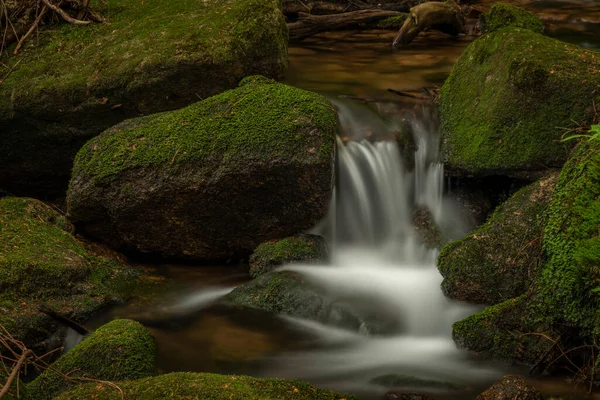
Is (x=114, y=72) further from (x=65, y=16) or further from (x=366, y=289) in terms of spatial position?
(x=366, y=289)

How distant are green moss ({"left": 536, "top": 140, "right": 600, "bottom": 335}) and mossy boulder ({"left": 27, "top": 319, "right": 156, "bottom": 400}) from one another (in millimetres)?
2585

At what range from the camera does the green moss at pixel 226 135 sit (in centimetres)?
623

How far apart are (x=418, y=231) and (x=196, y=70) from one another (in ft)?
9.36

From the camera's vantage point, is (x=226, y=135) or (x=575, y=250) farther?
(x=226, y=135)

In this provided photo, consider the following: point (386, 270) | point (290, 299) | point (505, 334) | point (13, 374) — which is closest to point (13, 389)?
point (13, 374)

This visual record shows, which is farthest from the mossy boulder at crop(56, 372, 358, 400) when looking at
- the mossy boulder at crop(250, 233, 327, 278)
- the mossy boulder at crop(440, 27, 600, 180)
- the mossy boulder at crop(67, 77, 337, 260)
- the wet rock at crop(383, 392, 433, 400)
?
the mossy boulder at crop(440, 27, 600, 180)

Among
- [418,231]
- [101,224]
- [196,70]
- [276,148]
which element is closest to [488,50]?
[418,231]

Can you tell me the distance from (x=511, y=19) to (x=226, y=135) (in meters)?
5.48

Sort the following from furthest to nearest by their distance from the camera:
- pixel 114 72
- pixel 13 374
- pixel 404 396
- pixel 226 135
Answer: pixel 114 72
pixel 226 135
pixel 404 396
pixel 13 374

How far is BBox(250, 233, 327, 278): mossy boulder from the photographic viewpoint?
620 cm

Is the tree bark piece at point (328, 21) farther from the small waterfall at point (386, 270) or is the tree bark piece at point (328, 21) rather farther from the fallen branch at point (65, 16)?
the small waterfall at point (386, 270)

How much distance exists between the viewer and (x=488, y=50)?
6.98 metres

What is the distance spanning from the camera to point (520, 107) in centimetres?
627

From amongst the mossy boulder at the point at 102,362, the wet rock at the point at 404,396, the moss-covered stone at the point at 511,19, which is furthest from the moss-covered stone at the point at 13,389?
the moss-covered stone at the point at 511,19
